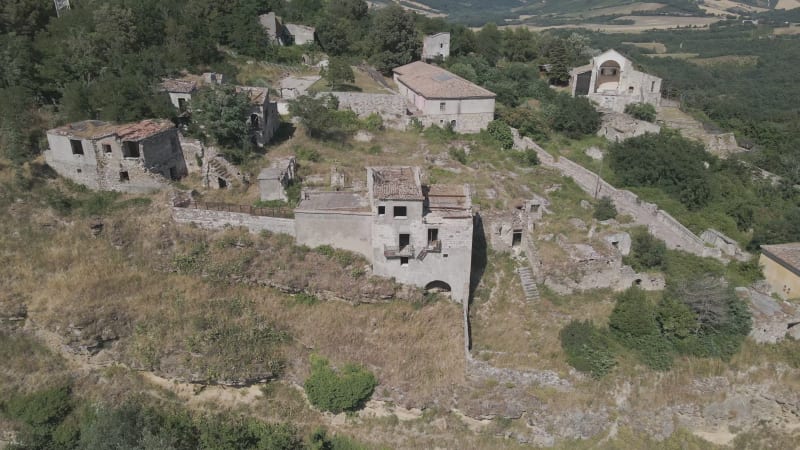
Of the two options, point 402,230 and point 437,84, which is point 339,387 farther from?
point 437,84

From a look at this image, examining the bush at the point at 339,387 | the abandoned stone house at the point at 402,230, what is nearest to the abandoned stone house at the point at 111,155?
the abandoned stone house at the point at 402,230

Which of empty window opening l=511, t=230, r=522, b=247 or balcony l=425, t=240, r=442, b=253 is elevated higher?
balcony l=425, t=240, r=442, b=253

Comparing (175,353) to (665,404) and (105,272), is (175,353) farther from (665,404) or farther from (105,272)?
(665,404)

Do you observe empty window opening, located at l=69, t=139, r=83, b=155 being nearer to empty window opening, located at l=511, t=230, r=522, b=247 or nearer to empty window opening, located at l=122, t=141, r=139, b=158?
→ empty window opening, located at l=122, t=141, r=139, b=158

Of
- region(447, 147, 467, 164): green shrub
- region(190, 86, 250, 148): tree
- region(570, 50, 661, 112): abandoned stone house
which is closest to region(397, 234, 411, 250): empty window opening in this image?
region(190, 86, 250, 148): tree

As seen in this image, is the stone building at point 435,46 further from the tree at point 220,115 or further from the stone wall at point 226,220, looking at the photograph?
the stone wall at point 226,220

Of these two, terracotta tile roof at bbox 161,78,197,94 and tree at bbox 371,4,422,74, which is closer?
terracotta tile roof at bbox 161,78,197,94

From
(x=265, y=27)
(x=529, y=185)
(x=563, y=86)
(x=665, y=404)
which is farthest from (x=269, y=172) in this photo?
(x=563, y=86)
